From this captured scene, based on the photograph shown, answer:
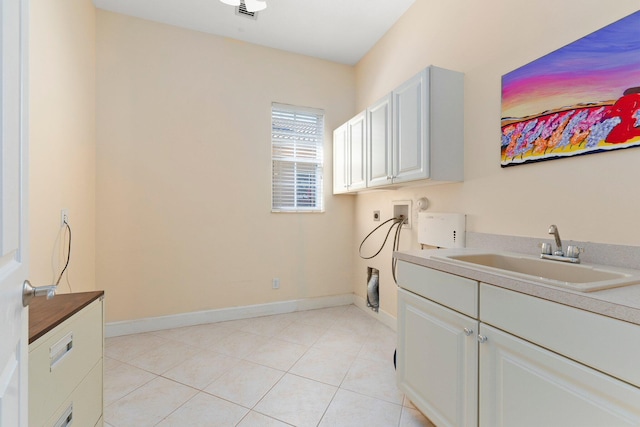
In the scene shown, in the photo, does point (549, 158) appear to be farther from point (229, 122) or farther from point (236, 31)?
point (236, 31)

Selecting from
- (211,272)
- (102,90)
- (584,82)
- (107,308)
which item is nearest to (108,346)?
(107,308)

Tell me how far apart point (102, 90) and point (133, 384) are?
2.48 meters

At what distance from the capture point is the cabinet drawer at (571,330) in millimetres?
734

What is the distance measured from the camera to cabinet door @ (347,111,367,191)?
8.73 feet

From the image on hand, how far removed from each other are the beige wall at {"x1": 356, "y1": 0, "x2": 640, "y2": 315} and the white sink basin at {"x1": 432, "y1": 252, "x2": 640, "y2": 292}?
17 centimetres

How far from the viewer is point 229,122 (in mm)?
2969

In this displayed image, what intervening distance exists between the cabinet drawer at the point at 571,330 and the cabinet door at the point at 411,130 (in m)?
1.03

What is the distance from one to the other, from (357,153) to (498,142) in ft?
4.27

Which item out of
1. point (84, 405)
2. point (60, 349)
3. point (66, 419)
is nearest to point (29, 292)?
point (60, 349)

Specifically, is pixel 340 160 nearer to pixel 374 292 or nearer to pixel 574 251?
pixel 374 292

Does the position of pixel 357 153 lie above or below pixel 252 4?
below

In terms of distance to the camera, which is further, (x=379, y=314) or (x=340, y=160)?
(x=340, y=160)

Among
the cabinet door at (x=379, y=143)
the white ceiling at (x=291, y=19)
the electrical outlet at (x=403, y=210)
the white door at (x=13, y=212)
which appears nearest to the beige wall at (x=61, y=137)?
the white ceiling at (x=291, y=19)

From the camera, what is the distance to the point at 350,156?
2.94 metres
